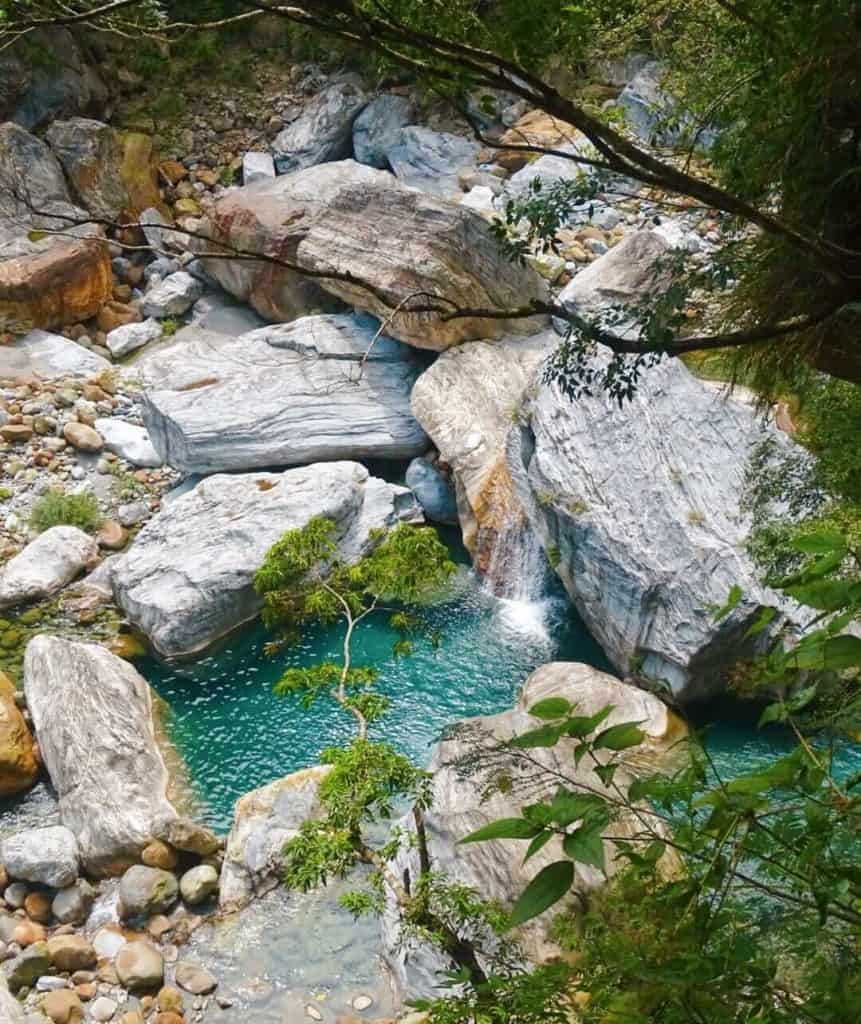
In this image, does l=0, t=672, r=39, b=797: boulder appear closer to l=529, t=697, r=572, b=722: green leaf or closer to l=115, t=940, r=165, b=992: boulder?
l=115, t=940, r=165, b=992: boulder

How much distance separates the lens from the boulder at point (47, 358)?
12.0 m

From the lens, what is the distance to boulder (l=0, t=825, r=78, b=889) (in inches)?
247

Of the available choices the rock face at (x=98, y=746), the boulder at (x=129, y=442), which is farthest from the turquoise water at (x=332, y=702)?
the boulder at (x=129, y=442)

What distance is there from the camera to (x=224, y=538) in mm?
8961

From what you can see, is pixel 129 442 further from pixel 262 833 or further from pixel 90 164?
pixel 262 833

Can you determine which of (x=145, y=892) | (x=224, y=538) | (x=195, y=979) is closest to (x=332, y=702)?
(x=224, y=538)

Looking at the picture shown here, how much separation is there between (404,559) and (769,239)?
2491 mm

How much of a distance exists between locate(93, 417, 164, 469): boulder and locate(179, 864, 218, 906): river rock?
18.4 ft

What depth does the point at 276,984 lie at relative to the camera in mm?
5629

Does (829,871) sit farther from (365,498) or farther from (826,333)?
(365,498)

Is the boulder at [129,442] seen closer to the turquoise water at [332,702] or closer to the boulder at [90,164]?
the turquoise water at [332,702]

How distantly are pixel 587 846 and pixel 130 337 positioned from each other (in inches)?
498

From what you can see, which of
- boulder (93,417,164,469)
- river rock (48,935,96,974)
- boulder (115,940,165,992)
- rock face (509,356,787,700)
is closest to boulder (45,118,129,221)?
boulder (93,417,164,469)

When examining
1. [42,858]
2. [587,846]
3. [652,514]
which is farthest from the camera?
[652,514]
